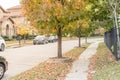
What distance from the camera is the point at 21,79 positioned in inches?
452

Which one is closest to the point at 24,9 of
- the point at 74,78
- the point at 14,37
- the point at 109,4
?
the point at 109,4

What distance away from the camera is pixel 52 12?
16.7 meters

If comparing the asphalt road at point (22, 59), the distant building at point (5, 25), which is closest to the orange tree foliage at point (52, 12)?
the asphalt road at point (22, 59)

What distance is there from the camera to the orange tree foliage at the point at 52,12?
54.0 feet

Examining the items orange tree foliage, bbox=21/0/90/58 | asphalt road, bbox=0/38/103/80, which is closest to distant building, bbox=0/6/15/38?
asphalt road, bbox=0/38/103/80

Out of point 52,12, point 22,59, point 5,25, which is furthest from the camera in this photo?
point 5,25

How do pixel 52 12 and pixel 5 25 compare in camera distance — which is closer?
pixel 52 12

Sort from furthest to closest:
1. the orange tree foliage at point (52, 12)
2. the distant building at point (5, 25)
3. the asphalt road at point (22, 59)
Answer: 1. the distant building at point (5, 25)
2. the orange tree foliage at point (52, 12)
3. the asphalt road at point (22, 59)

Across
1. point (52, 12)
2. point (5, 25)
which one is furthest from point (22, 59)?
point (5, 25)

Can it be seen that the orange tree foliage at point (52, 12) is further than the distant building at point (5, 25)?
No

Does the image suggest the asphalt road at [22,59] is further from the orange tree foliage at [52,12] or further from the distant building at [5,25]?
the distant building at [5,25]

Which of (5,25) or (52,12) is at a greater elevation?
(52,12)

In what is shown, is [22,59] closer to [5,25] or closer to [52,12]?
[52,12]

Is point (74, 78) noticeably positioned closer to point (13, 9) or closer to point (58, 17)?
point (58, 17)
